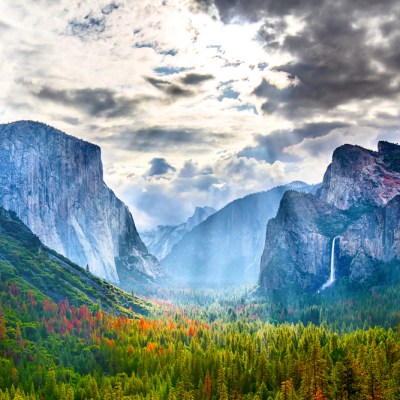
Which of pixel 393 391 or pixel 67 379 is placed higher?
pixel 393 391

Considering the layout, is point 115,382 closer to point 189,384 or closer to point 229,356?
point 189,384

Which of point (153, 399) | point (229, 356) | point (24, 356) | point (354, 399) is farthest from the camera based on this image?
point (24, 356)

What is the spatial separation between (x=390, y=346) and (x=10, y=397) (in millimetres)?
128831

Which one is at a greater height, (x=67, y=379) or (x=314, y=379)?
(x=314, y=379)

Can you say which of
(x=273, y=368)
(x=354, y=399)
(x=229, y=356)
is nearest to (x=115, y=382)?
(x=229, y=356)

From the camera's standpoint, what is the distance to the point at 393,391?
116500 millimetres

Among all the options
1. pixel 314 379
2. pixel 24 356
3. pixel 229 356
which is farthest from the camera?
pixel 24 356

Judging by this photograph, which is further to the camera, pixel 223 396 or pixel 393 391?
pixel 223 396

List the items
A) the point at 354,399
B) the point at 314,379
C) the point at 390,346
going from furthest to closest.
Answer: the point at 390,346
the point at 314,379
the point at 354,399

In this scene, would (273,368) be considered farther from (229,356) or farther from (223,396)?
(223,396)

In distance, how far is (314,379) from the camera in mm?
136250

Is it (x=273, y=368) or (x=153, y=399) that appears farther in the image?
(x=273, y=368)

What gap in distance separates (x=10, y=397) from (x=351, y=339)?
128595mm

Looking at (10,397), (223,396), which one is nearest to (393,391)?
(223,396)
